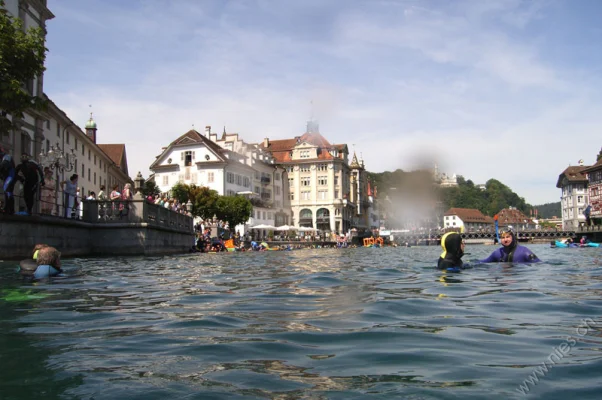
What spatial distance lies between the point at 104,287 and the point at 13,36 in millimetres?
11035

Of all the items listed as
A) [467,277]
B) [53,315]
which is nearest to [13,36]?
[53,315]

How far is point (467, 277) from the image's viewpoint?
38.1 feet

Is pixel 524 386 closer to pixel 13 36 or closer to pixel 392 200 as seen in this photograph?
pixel 13 36

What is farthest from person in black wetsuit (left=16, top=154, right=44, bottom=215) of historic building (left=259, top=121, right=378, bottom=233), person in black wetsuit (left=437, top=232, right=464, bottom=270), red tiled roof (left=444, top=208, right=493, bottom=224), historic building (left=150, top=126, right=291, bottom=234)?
red tiled roof (left=444, top=208, right=493, bottom=224)

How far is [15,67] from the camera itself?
1703cm

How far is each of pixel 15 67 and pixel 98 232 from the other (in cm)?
908

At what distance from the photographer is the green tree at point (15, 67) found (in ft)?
52.1

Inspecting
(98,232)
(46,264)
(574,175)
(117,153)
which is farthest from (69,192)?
(574,175)

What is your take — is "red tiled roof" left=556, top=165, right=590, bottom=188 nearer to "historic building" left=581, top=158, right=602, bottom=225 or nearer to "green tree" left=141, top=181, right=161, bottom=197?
"historic building" left=581, top=158, right=602, bottom=225

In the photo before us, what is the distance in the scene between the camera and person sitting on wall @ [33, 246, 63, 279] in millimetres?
10719

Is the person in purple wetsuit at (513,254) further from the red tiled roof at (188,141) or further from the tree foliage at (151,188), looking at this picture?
the red tiled roof at (188,141)

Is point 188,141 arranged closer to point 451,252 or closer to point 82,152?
point 82,152

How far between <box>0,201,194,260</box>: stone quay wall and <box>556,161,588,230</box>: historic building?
344 feet

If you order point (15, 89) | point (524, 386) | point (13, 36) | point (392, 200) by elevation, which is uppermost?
point (13, 36)
